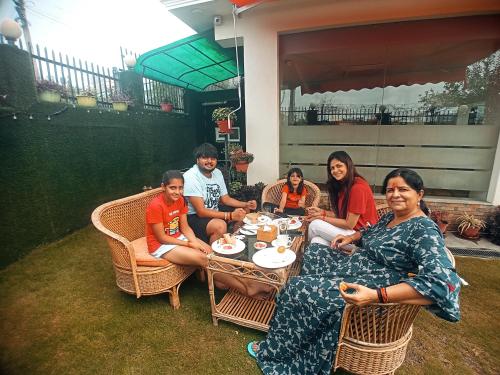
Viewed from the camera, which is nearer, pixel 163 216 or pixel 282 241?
pixel 282 241

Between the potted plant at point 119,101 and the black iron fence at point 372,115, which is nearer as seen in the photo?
the black iron fence at point 372,115

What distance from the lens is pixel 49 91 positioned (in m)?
3.72

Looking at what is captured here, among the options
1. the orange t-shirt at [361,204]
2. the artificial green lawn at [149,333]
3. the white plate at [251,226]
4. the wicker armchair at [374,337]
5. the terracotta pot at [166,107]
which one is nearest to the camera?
the wicker armchair at [374,337]

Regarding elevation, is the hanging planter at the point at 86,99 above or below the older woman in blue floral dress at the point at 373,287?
above

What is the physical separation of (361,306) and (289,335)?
0.58 meters

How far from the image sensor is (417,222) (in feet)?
4.88

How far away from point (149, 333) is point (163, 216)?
1012mm

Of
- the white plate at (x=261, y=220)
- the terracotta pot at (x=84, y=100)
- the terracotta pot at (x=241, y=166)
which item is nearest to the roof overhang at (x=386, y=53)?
the terracotta pot at (x=241, y=166)

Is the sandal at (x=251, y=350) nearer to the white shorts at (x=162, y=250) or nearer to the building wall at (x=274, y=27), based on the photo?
the white shorts at (x=162, y=250)

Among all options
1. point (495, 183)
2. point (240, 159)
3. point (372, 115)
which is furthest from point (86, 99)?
point (495, 183)

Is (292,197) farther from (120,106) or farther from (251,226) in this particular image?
(120,106)

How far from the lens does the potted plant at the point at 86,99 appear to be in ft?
14.2

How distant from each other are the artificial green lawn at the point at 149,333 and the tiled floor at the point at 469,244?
0.63m

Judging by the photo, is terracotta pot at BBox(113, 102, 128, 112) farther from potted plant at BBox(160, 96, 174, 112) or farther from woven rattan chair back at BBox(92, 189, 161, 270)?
woven rattan chair back at BBox(92, 189, 161, 270)
